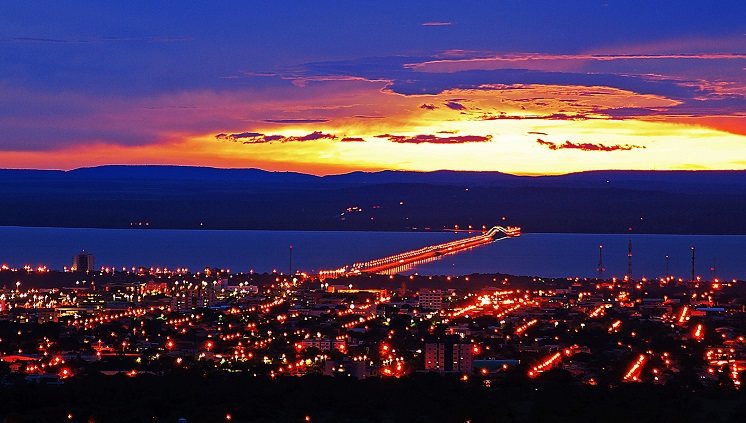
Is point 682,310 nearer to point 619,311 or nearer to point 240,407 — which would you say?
point 619,311

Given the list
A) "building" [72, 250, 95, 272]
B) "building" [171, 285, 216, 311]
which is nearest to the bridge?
"building" [72, 250, 95, 272]

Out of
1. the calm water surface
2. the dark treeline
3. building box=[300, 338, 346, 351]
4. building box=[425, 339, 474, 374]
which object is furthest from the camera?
the calm water surface

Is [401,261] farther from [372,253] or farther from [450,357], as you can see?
[450,357]

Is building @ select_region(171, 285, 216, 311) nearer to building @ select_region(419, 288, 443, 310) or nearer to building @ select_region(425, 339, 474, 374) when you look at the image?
building @ select_region(419, 288, 443, 310)

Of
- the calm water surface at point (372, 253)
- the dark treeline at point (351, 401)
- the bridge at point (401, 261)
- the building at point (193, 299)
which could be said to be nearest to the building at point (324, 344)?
the dark treeline at point (351, 401)

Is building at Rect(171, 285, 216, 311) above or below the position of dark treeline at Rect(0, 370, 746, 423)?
below

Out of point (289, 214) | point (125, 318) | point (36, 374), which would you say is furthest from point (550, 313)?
point (289, 214)
